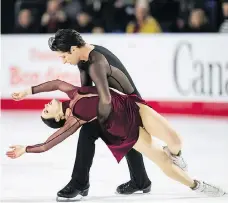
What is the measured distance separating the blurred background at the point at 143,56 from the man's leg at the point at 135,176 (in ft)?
5.27

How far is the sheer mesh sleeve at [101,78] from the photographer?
10.3 feet

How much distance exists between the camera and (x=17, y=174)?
14.2 feet

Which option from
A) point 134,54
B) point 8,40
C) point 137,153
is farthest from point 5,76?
point 137,153

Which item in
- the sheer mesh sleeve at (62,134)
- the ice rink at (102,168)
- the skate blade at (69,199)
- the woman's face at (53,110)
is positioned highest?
the woman's face at (53,110)

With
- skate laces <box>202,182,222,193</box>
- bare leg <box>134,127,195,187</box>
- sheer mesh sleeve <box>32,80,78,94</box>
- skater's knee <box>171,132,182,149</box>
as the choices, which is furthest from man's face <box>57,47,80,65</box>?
skate laces <box>202,182,222,193</box>

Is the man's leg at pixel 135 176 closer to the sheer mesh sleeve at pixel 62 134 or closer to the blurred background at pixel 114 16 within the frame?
the sheer mesh sleeve at pixel 62 134

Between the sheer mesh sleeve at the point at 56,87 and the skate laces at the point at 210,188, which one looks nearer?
the sheer mesh sleeve at the point at 56,87

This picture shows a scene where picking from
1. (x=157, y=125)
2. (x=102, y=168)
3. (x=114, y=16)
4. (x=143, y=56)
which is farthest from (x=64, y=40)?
(x=114, y=16)

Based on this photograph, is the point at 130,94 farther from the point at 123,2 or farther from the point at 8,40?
the point at 123,2

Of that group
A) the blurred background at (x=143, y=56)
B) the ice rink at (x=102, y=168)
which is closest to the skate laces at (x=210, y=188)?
the ice rink at (x=102, y=168)

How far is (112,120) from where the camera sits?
10.6 ft

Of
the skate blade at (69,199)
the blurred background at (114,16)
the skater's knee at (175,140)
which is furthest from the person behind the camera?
the blurred background at (114,16)

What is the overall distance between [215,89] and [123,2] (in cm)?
210

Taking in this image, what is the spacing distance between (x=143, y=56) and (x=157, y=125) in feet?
12.9
